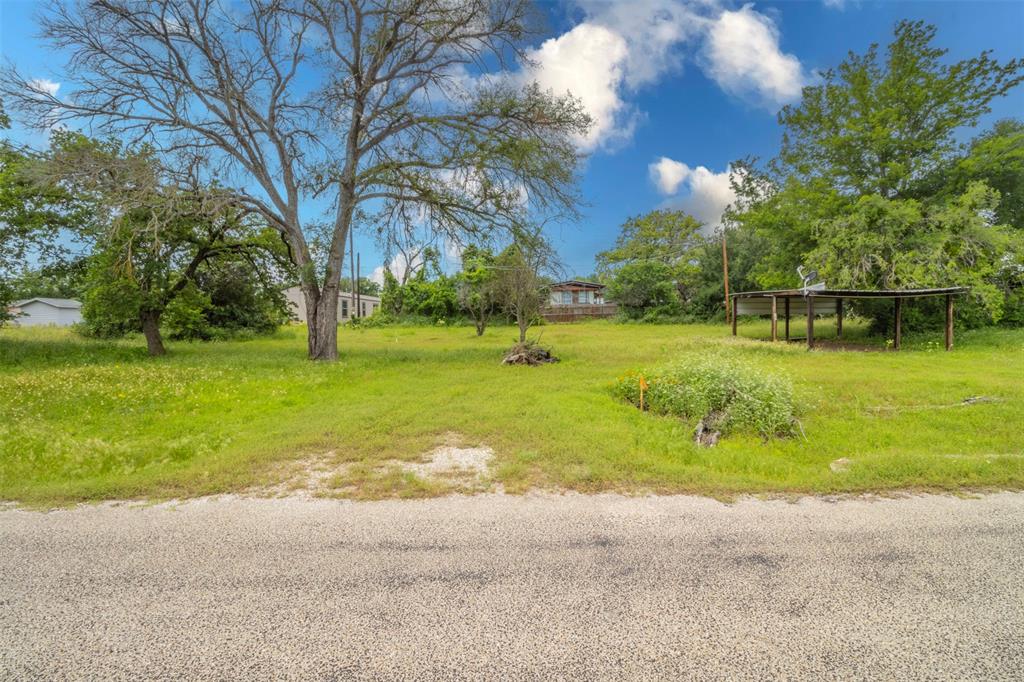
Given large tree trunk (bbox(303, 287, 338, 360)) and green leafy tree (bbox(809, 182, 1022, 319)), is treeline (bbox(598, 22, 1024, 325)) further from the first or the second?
large tree trunk (bbox(303, 287, 338, 360))

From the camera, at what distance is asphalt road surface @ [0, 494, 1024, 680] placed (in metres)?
1.93

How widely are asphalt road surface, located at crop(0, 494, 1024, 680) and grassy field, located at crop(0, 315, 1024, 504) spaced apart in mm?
522

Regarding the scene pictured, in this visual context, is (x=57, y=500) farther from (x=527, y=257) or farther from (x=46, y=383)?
(x=527, y=257)

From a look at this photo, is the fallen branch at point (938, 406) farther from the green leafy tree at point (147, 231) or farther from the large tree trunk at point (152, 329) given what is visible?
the large tree trunk at point (152, 329)

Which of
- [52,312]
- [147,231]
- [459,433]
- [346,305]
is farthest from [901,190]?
[52,312]

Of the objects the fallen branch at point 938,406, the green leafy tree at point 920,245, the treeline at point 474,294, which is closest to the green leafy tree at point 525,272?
the treeline at point 474,294

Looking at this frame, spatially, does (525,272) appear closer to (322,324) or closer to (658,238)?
(322,324)

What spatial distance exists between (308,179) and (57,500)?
1085 cm

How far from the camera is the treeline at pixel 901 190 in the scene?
15.5 m

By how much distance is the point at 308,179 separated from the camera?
12664 millimetres

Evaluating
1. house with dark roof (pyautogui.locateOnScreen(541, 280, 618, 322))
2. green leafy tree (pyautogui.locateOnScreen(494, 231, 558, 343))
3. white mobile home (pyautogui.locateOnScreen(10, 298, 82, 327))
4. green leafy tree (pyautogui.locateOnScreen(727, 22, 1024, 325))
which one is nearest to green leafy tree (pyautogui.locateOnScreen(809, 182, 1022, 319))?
green leafy tree (pyautogui.locateOnScreen(727, 22, 1024, 325))

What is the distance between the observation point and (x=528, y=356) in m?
12.5

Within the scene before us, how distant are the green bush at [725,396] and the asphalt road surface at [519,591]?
215 centimetres

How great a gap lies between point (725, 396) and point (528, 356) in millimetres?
6793
